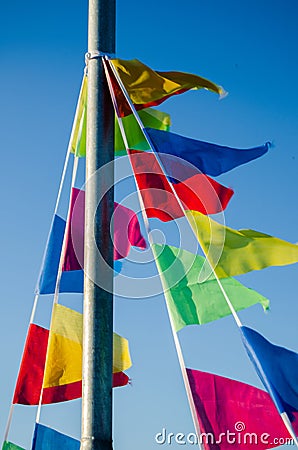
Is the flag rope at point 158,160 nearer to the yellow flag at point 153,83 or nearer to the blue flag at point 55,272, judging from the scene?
the yellow flag at point 153,83

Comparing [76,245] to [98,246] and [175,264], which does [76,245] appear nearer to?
[175,264]

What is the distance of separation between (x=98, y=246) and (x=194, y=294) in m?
1.34

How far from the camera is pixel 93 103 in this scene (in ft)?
22.7

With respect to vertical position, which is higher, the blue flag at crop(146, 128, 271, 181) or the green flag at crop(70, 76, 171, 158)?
the green flag at crop(70, 76, 171, 158)

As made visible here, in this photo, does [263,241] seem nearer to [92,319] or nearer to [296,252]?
[296,252]

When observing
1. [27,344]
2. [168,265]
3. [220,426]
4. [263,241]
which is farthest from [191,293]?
[27,344]

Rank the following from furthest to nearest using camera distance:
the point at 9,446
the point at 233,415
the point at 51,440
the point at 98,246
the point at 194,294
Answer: the point at 9,446
the point at 51,440
the point at 194,294
the point at 233,415
the point at 98,246

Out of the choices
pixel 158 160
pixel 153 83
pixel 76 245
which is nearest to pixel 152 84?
pixel 153 83

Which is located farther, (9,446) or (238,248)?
(9,446)

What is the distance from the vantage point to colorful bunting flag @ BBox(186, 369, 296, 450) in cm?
649

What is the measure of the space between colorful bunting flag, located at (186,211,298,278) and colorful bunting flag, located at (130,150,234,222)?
219 mm

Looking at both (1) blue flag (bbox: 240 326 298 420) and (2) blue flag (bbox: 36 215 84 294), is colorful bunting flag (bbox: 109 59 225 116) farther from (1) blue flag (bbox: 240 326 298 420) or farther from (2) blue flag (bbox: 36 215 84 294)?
(1) blue flag (bbox: 240 326 298 420)

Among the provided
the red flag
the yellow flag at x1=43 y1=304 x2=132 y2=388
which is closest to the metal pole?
the yellow flag at x1=43 y1=304 x2=132 y2=388

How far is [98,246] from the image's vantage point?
6336 mm
